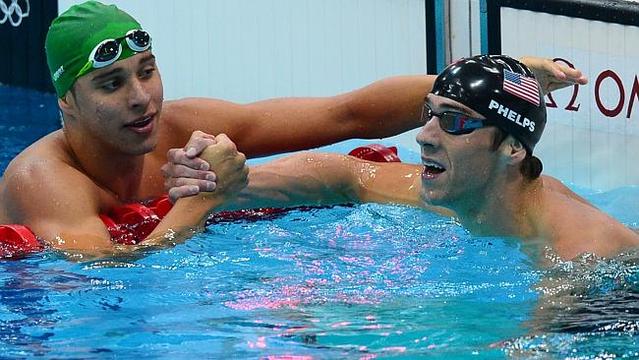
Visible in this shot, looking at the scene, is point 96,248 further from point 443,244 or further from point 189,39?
point 189,39

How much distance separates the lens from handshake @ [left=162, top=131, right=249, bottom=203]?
11.5 ft

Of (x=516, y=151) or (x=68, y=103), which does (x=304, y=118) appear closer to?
(x=68, y=103)

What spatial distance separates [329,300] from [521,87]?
0.72 m

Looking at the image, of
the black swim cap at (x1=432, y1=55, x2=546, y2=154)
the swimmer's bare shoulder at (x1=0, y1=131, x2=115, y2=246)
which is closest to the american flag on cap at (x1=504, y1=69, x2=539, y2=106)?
the black swim cap at (x1=432, y1=55, x2=546, y2=154)

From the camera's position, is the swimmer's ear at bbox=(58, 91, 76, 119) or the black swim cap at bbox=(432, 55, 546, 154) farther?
the swimmer's ear at bbox=(58, 91, 76, 119)

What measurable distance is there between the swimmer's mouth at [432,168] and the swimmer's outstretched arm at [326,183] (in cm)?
41

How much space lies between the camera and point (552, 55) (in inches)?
204

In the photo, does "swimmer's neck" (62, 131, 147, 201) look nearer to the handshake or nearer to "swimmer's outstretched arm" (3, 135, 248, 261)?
"swimmer's outstretched arm" (3, 135, 248, 261)

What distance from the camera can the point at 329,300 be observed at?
323cm

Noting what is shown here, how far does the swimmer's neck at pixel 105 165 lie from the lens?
158 inches

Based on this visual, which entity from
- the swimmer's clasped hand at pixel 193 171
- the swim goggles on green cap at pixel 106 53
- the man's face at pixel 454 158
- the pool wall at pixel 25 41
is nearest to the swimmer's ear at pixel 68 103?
the swim goggles on green cap at pixel 106 53

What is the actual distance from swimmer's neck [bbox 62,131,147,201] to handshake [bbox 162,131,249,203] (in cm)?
54

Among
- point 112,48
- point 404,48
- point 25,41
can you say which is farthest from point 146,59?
point 25,41

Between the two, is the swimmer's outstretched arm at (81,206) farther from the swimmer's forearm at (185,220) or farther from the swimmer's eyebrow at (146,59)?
the swimmer's eyebrow at (146,59)
